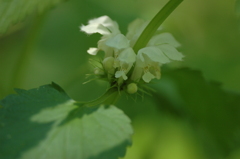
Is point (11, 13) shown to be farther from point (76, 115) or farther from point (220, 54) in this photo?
point (220, 54)

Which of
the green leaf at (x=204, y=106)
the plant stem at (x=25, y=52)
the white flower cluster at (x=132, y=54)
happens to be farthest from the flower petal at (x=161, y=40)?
the plant stem at (x=25, y=52)

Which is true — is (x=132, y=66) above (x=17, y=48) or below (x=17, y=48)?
above

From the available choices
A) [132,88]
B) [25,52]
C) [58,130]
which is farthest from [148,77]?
[25,52]

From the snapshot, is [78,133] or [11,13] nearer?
[78,133]

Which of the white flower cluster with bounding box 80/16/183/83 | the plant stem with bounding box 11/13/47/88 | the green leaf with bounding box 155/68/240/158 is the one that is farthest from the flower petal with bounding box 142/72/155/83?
the plant stem with bounding box 11/13/47/88

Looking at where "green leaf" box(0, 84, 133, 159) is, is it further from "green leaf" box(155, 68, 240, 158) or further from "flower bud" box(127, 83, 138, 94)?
"green leaf" box(155, 68, 240, 158)

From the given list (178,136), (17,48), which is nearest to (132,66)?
(178,136)

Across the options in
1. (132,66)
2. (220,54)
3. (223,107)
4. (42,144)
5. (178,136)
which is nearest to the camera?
(42,144)
